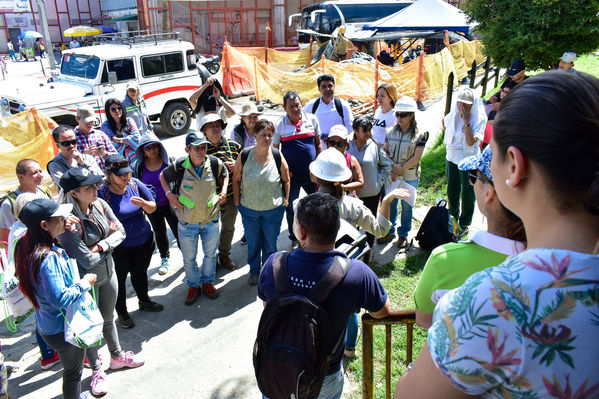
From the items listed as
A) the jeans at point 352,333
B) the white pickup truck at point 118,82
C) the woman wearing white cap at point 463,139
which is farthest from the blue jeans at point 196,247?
the white pickup truck at point 118,82

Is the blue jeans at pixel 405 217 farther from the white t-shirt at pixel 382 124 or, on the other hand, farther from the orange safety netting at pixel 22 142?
the orange safety netting at pixel 22 142

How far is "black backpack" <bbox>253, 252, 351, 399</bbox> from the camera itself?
1884 millimetres

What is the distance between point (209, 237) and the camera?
4453 mm

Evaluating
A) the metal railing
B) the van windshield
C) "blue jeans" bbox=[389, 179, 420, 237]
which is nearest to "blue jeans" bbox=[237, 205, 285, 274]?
"blue jeans" bbox=[389, 179, 420, 237]

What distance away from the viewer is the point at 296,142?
5059mm

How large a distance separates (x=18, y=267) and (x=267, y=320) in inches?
70.4

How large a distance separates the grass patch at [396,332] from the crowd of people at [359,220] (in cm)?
30

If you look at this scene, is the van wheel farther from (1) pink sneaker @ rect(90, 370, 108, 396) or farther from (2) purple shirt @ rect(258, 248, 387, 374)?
(2) purple shirt @ rect(258, 248, 387, 374)

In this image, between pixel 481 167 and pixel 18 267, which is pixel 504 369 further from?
pixel 18 267

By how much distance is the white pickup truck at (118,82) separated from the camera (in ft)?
29.8

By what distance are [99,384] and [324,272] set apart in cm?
243

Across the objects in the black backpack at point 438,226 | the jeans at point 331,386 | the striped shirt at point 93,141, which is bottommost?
the black backpack at point 438,226

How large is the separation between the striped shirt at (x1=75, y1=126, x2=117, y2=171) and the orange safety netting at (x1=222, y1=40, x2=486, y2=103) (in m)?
7.92

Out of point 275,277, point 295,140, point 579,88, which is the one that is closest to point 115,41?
point 295,140
